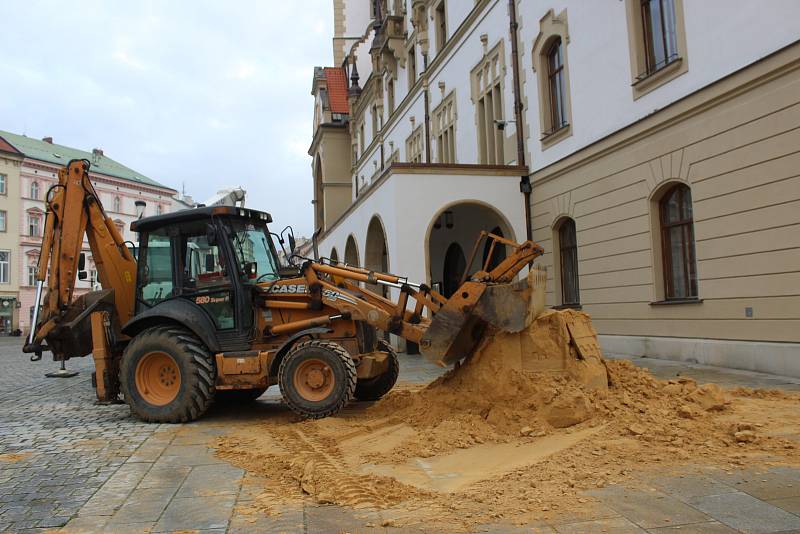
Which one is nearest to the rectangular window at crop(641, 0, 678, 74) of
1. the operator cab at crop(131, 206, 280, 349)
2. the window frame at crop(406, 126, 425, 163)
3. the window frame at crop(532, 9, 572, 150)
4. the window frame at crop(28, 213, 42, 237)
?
the window frame at crop(532, 9, 572, 150)

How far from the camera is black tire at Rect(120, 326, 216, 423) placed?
25.3 feet

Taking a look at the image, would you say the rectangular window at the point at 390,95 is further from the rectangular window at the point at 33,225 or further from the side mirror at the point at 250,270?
the rectangular window at the point at 33,225

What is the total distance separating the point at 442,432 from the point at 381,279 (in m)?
2.25

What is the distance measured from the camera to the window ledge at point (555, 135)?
14804 mm

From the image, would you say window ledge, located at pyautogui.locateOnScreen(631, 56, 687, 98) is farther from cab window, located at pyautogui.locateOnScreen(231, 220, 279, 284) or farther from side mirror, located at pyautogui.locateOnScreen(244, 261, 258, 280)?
side mirror, located at pyautogui.locateOnScreen(244, 261, 258, 280)

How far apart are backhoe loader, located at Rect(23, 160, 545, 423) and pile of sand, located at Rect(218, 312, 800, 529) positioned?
54 centimetres

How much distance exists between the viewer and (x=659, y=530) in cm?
361

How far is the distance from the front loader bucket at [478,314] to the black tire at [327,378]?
3.07 ft

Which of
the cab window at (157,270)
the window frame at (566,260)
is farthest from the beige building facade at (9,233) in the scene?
the cab window at (157,270)

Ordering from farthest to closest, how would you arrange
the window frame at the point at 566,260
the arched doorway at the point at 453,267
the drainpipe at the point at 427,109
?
the drainpipe at the point at 427,109, the arched doorway at the point at 453,267, the window frame at the point at 566,260

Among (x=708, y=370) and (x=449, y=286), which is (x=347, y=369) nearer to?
(x=708, y=370)

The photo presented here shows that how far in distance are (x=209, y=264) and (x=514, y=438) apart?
438 cm

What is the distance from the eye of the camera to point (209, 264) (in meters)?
8.14

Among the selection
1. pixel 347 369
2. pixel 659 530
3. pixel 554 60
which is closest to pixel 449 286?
pixel 554 60
